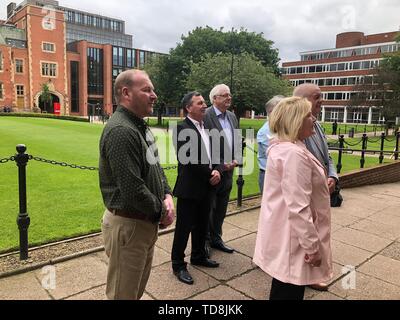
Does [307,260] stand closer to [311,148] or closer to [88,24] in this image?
[311,148]

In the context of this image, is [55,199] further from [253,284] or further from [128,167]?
[128,167]

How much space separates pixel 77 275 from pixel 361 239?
3902 millimetres

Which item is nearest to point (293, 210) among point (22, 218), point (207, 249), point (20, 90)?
point (207, 249)

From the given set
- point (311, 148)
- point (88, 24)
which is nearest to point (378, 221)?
point (311, 148)

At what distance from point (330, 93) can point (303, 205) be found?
76.4 m

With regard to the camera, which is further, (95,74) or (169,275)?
(95,74)

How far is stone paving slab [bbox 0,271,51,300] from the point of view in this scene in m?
3.15

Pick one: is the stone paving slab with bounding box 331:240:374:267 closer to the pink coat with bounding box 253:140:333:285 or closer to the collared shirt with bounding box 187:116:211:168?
the pink coat with bounding box 253:140:333:285

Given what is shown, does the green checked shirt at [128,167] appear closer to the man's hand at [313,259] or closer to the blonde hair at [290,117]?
the blonde hair at [290,117]

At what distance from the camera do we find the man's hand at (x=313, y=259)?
2240mm

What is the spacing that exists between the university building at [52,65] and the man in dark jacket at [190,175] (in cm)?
5093

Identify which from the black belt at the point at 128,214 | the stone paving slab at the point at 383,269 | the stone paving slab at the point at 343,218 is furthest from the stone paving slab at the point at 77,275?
the stone paving slab at the point at 343,218

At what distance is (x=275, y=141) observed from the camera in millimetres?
2467

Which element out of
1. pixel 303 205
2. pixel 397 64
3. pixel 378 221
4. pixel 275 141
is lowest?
pixel 378 221
